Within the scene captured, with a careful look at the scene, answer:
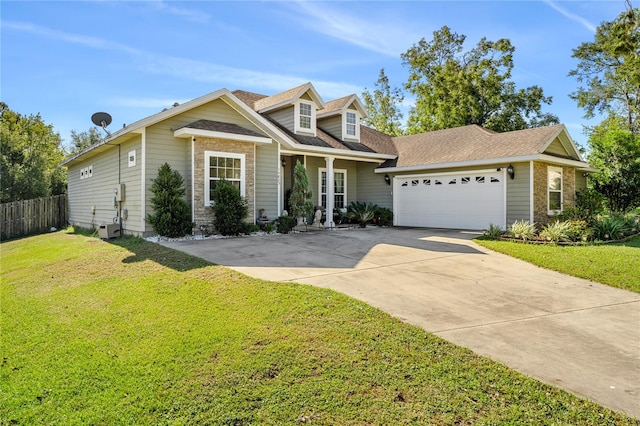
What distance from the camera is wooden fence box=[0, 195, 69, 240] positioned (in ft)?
58.2

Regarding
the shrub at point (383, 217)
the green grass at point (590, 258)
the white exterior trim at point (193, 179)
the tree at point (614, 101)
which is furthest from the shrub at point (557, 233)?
the white exterior trim at point (193, 179)

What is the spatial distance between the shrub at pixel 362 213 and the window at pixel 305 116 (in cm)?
→ 400

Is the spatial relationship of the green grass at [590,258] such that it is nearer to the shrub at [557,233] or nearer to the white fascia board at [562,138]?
the shrub at [557,233]

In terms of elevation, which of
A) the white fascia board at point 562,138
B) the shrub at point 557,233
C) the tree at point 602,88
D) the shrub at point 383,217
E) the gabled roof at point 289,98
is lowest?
the shrub at point 557,233

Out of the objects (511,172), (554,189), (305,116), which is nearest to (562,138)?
(554,189)

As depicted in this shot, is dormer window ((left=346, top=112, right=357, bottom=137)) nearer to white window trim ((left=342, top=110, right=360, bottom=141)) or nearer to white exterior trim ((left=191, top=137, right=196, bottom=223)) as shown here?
white window trim ((left=342, top=110, right=360, bottom=141))

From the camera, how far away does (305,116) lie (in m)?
16.5

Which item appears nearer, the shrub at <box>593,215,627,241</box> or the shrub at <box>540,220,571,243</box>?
the shrub at <box>540,220,571,243</box>

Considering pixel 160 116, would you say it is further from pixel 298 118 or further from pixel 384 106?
pixel 384 106

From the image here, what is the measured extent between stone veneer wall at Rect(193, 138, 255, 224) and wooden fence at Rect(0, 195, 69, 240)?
1199 centimetres

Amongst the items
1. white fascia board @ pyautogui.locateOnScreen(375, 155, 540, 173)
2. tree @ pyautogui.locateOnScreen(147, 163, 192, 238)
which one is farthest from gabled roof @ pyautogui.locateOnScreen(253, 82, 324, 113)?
tree @ pyautogui.locateOnScreen(147, 163, 192, 238)

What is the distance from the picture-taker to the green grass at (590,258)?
7566mm

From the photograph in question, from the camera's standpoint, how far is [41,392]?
150 inches

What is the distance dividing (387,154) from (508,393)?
1516cm
